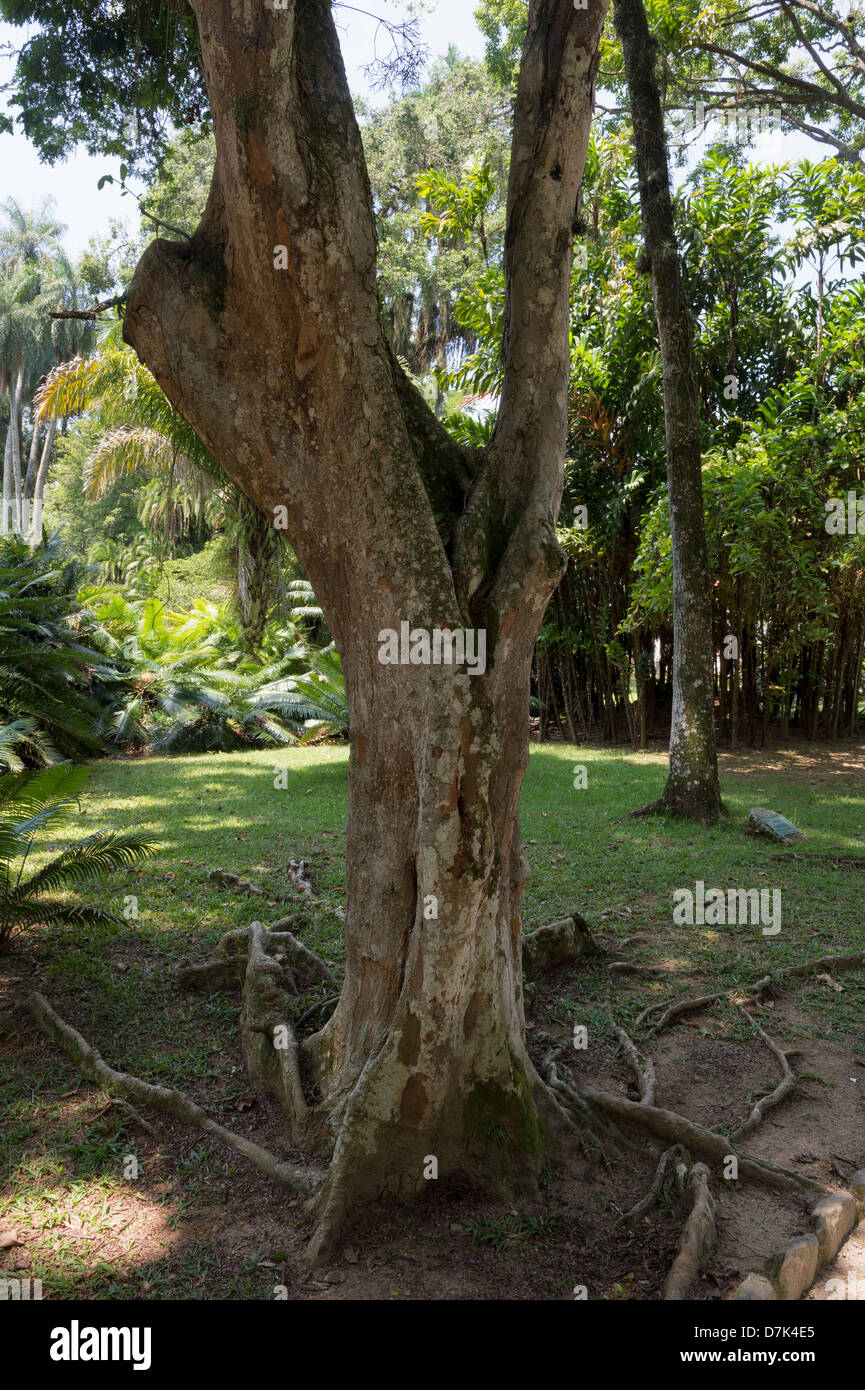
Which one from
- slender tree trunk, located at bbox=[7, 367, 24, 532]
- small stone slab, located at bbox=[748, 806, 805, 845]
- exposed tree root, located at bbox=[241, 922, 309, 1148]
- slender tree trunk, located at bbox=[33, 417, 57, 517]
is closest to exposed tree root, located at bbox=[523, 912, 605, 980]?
exposed tree root, located at bbox=[241, 922, 309, 1148]

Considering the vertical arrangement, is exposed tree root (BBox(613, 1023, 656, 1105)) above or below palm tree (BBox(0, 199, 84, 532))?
below

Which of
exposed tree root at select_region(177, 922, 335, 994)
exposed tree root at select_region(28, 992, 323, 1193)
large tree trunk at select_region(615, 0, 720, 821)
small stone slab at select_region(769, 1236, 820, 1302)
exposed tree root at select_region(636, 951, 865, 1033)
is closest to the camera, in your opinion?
small stone slab at select_region(769, 1236, 820, 1302)

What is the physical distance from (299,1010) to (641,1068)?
1.72m

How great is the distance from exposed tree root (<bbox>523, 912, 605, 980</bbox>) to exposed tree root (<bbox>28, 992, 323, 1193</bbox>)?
2093 millimetres

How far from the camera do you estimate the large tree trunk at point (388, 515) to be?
3.25 metres

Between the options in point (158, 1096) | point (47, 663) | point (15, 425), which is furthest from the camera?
point (15, 425)

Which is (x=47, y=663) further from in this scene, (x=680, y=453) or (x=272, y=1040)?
(x=272, y=1040)

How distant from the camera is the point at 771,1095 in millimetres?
4098

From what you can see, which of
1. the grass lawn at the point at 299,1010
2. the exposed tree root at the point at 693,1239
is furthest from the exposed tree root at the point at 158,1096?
the exposed tree root at the point at 693,1239

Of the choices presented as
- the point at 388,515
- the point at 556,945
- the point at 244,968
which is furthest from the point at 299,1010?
the point at 388,515

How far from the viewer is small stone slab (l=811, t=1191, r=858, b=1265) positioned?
3.13 meters

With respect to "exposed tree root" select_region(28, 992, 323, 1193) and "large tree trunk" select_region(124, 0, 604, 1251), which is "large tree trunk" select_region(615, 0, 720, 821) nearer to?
"large tree trunk" select_region(124, 0, 604, 1251)

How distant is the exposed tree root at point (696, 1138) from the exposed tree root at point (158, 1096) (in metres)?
1.31
